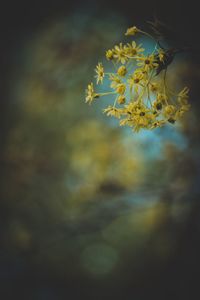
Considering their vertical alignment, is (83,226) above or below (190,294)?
above

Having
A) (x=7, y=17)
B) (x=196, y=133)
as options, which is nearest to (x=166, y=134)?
(x=196, y=133)

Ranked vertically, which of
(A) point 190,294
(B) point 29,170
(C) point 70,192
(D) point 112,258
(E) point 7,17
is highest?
(E) point 7,17

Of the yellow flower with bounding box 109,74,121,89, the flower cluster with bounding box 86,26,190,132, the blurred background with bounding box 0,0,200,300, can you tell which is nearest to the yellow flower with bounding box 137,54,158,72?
the flower cluster with bounding box 86,26,190,132

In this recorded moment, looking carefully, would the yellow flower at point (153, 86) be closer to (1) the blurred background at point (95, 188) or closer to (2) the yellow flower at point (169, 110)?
(2) the yellow flower at point (169, 110)

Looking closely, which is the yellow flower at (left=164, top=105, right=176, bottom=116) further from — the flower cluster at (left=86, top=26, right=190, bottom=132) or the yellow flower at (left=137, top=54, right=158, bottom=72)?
the yellow flower at (left=137, top=54, right=158, bottom=72)

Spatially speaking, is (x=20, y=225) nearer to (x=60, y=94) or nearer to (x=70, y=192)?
(x=70, y=192)

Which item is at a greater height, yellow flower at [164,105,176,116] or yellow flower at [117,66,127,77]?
yellow flower at [117,66,127,77]

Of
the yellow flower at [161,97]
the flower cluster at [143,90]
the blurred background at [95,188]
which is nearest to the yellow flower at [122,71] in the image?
the flower cluster at [143,90]

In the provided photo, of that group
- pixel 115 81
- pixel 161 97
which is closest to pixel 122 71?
pixel 115 81
